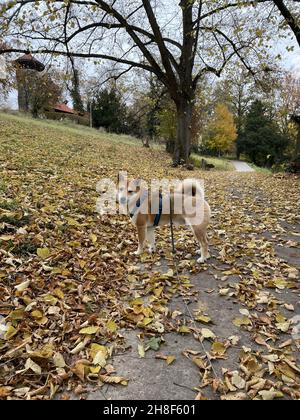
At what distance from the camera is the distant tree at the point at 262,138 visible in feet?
140

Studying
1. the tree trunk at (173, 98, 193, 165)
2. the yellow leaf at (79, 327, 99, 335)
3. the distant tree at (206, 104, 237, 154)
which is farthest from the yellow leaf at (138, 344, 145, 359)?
the distant tree at (206, 104, 237, 154)

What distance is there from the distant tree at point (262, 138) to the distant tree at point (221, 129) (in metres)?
2.09

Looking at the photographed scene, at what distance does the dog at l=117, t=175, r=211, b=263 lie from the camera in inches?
195

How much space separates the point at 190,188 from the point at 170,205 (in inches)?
16.9

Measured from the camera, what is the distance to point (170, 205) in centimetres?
505

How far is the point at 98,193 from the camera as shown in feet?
26.5

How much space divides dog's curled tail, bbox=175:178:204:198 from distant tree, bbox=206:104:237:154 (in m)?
43.3

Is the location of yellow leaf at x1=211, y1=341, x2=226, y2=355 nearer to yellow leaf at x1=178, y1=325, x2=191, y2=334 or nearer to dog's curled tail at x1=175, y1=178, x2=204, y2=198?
yellow leaf at x1=178, y1=325, x2=191, y2=334

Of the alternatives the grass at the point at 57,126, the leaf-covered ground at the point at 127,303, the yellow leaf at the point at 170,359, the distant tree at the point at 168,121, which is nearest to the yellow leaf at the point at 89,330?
the leaf-covered ground at the point at 127,303

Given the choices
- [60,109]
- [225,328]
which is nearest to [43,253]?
[225,328]

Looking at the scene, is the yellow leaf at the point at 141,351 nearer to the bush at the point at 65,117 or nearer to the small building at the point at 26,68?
the small building at the point at 26,68

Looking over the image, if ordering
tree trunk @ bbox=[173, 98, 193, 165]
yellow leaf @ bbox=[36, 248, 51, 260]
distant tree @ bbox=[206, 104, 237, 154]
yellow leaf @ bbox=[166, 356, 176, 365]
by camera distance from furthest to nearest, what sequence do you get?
distant tree @ bbox=[206, 104, 237, 154], tree trunk @ bbox=[173, 98, 193, 165], yellow leaf @ bbox=[36, 248, 51, 260], yellow leaf @ bbox=[166, 356, 176, 365]

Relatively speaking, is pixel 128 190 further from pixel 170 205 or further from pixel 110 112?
pixel 110 112
